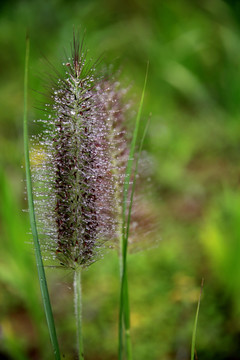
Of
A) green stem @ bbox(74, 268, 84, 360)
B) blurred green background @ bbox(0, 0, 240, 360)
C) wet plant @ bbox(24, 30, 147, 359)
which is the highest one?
blurred green background @ bbox(0, 0, 240, 360)

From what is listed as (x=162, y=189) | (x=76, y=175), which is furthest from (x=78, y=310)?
(x=162, y=189)

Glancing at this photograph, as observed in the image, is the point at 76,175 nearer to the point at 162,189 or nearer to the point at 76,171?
the point at 76,171

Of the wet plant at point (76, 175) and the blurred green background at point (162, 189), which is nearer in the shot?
the wet plant at point (76, 175)

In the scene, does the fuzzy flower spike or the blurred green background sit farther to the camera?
the blurred green background

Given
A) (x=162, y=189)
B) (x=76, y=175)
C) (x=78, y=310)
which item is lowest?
(x=78, y=310)

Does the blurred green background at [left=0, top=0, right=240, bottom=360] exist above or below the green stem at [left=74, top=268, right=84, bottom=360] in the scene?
above
